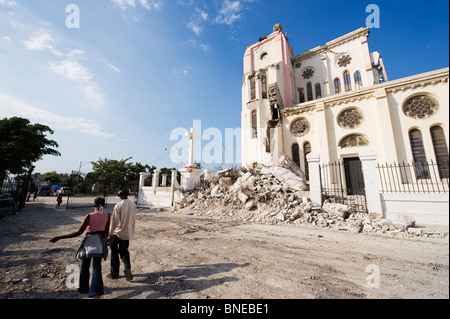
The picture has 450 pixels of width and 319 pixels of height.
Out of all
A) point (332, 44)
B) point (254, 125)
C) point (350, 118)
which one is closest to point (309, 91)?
point (332, 44)

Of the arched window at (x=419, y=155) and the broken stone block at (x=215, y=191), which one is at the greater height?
the arched window at (x=419, y=155)

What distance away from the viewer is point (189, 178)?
13453mm

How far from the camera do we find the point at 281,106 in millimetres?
17141

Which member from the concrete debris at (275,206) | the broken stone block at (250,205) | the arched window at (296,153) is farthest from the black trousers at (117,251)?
the arched window at (296,153)

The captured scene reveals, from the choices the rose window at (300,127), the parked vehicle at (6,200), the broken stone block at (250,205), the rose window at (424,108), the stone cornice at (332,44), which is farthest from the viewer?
the stone cornice at (332,44)

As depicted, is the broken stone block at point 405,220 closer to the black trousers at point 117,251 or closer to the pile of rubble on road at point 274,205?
the pile of rubble on road at point 274,205

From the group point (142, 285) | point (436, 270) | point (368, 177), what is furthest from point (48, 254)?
point (368, 177)

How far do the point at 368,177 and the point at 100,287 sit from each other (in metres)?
7.81

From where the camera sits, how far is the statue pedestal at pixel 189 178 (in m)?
13.4

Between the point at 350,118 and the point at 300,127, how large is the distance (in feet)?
11.7

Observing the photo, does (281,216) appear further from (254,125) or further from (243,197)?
(254,125)

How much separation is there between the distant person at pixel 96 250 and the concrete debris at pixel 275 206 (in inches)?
247

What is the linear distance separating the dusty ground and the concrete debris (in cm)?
68
